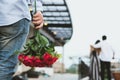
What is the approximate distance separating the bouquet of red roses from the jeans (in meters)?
0.27

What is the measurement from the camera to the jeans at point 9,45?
2254 mm

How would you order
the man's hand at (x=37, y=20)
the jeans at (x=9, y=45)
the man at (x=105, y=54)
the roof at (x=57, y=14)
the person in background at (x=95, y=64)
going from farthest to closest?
the roof at (x=57, y=14), the man at (x=105, y=54), the person in background at (x=95, y=64), the man's hand at (x=37, y=20), the jeans at (x=9, y=45)

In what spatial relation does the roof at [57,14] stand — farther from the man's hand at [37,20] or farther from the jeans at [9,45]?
the jeans at [9,45]

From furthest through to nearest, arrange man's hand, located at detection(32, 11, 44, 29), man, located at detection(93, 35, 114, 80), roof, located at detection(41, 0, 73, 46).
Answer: roof, located at detection(41, 0, 73, 46)
man, located at detection(93, 35, 114, 80)
man's hand, located at detection(32, 11, 44, 29)

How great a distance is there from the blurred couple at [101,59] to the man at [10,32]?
8367 mm

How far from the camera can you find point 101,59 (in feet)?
37.0

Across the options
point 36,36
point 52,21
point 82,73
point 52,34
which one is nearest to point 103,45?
point 82,73

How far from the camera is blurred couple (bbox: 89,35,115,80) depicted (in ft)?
35.2

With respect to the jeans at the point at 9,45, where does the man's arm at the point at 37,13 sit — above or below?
above

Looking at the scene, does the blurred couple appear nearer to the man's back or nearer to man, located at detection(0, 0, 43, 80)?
the man's back

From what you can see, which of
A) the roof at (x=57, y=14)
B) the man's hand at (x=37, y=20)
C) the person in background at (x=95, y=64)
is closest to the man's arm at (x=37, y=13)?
the man's hand at (x=37, y=20)

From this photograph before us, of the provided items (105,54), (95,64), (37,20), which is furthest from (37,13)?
(105,54)

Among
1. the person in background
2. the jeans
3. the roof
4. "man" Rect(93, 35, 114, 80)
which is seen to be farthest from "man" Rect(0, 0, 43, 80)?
the roof

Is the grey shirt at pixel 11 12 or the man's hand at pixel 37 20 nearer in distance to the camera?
the grey shirt at pixel 11 12
